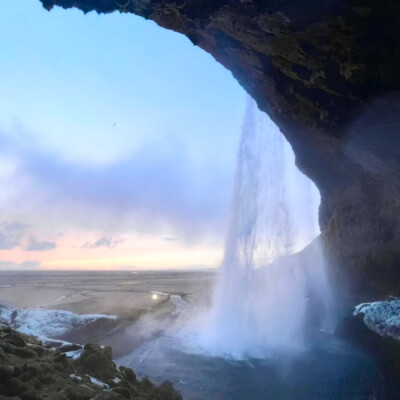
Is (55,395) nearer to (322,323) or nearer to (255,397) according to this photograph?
(255,397)

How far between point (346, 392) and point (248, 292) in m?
9.10

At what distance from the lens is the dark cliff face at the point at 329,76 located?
421 inches

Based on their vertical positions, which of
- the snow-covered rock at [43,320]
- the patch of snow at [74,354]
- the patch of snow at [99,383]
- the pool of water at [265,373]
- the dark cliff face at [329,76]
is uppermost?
the dark cliff face at [329,76]

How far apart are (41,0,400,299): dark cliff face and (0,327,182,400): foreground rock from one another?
11.8m

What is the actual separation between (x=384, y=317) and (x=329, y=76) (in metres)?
12.6

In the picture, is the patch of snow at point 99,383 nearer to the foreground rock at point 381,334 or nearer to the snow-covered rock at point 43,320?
the foreground rock at point 381,334

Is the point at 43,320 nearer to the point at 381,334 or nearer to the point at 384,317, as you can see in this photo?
the point at 381,334

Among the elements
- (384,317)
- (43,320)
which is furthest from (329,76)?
(43,320)

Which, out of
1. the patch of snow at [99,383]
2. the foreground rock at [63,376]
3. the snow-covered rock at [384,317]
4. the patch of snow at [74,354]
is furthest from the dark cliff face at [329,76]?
the patch of snow at [74,354]

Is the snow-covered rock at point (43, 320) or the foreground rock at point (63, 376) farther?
the snow-covered rock at point (43, 320)

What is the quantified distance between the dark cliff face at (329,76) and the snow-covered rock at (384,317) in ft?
9.73

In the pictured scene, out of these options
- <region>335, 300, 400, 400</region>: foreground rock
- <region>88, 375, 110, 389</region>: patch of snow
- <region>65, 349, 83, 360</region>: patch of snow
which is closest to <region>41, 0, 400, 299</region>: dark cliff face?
<region>335, 300, 400, 400</region>: foreground rock

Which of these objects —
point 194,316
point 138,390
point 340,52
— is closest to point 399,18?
point 340,52

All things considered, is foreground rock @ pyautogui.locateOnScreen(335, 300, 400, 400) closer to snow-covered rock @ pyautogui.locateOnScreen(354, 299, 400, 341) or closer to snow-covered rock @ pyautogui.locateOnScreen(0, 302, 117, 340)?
snow-covered rock @ pyautogui.locateOnScreen(354, 299, 400, 341)
